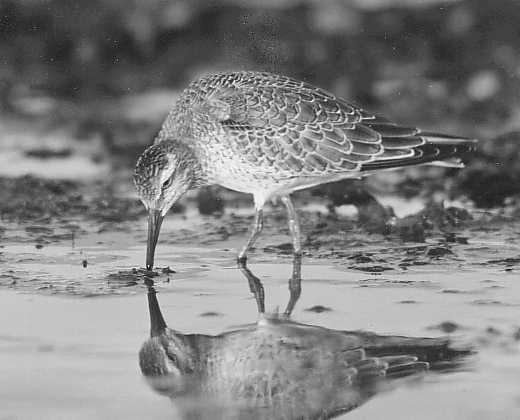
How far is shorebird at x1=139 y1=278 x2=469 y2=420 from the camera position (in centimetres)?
600

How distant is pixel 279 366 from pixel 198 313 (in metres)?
1.20

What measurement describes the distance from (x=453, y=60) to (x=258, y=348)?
8.89m

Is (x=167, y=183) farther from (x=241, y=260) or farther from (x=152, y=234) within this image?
(x=241, y=260)

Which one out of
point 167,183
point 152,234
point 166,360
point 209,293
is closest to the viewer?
point 166,360

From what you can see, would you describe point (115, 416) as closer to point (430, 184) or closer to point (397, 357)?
point (397, 357)

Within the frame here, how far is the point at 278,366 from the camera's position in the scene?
6.59 metres

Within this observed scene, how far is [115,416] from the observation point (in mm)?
5762

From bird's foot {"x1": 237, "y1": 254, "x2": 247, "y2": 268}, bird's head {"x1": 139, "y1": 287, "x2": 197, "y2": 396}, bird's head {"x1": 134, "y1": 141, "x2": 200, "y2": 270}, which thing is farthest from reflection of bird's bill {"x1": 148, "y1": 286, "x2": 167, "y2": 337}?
bird's foot {"x1": 237, "y1": 254, "x2": 247, "y2": 268}

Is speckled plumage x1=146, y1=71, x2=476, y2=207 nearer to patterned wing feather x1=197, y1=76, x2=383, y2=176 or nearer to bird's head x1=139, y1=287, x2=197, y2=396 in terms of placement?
patterned wing feather x1=197, y1=76, x2=383, y2=176

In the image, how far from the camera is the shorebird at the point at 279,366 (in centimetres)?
600

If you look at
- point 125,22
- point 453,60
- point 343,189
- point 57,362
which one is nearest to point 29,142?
point 125,22

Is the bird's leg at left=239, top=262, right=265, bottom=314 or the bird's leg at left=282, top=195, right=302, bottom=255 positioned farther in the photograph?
the bird's leg at left=282, top=195, right=302, bottom=255

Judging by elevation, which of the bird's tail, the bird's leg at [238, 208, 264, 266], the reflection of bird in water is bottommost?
the reflection of bird in water

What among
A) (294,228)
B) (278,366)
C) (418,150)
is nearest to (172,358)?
(278,366)
